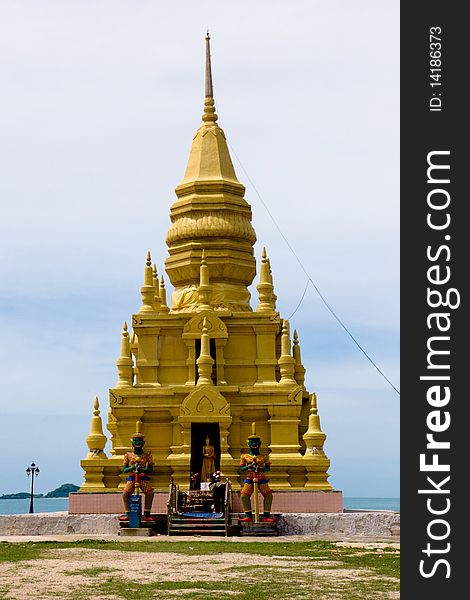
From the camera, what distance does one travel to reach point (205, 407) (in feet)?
105

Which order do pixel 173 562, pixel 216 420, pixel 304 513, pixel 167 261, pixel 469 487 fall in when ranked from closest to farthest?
pixel 469 487 < pixel 173 562 < pixel 304 513 < pixel 216 420 < pixel 167 261

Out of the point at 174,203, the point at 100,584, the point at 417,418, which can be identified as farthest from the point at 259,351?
the point at 417,418

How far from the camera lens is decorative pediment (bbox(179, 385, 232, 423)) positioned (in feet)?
105

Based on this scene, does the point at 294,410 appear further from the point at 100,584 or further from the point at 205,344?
the point at 100,584

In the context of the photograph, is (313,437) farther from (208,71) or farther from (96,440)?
(208,71)

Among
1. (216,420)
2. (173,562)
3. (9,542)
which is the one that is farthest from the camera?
(216,420)

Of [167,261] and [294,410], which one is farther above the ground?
[167,261]

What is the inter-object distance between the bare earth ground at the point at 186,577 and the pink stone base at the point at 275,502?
8097 mm

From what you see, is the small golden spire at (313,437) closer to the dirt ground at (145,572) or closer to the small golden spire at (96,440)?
the small golden spire at (96,440)

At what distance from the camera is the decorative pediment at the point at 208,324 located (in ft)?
110

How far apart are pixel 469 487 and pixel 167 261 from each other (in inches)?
996

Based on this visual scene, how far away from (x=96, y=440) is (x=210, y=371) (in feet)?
13.6

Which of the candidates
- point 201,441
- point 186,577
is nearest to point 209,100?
point 201,441

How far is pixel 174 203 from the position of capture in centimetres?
3706
